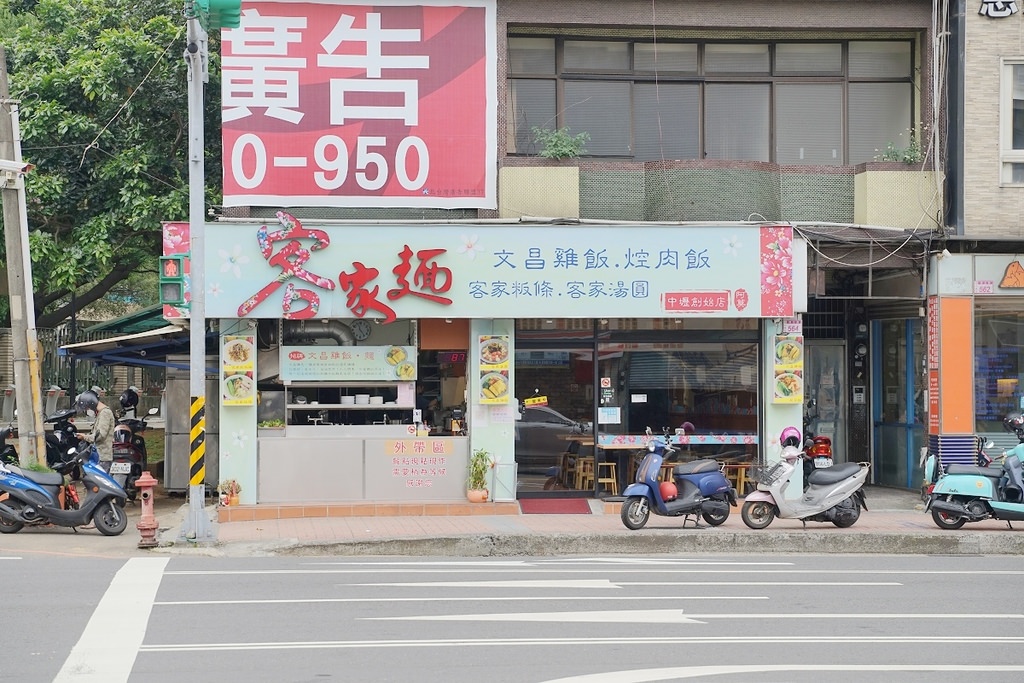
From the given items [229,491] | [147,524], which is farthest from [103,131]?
[147,524]

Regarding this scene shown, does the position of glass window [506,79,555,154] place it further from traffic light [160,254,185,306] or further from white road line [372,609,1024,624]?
white road line [372,609,1024,624]

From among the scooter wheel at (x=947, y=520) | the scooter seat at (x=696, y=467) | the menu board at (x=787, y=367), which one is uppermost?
the menu board at (x=787, y=367)

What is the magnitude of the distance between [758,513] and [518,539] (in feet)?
10.8

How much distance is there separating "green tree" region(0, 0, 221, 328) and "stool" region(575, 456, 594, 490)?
791 cm

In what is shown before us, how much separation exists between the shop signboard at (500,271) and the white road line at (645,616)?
25.9 feet

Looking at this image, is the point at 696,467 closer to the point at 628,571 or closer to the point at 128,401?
the point at 628,571

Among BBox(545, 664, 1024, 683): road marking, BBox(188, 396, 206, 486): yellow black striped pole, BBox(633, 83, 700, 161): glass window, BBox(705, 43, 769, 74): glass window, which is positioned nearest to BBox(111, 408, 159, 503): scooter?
BBox(188, 396, 206, 486): yellow black striped pole

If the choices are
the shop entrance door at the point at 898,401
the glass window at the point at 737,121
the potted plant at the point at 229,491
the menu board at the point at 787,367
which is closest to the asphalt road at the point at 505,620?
the potted plant at the point at 229,491

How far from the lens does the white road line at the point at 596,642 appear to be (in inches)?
344

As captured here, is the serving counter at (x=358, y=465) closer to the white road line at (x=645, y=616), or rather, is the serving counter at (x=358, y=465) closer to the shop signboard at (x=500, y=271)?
the shop signboard at (x=500, y=271)

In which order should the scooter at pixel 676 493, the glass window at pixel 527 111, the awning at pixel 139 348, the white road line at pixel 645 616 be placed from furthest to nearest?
the awning at pixel 139 348 < the glass window at pixel 527 111 < the scooter at pixel 676 493 < the white road line at pixel 645 616

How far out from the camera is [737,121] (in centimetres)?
1891

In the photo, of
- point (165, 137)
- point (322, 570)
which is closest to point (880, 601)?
point (322, 570)

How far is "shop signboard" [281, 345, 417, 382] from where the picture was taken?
57.8ft
